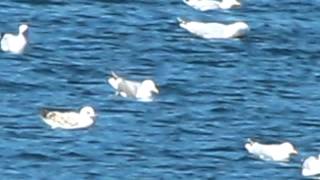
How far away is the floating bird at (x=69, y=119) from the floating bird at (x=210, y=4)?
7.10 metres

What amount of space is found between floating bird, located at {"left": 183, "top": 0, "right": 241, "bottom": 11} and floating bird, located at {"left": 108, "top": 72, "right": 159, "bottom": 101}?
17.1 ft

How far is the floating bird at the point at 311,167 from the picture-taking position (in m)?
27.0

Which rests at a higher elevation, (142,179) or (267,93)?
(267,93)

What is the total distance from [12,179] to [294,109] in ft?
17.5

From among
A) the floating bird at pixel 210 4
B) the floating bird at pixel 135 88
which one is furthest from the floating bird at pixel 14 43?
the floating bird at pixel 210 4

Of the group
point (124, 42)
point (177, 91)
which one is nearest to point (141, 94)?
point (177, 91)

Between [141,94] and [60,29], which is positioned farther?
[60,29]

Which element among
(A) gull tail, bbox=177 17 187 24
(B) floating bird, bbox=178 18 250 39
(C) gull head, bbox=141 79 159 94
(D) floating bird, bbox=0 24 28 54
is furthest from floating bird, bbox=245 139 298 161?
(A) gull tail, bbox=177 17 187 24

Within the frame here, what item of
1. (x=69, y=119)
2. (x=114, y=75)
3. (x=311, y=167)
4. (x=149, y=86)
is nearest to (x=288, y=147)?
(x=311, y=167)

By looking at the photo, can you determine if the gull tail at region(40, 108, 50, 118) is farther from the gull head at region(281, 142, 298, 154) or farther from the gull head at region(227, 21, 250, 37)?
the gull head at region(227, 21, 250, 37)

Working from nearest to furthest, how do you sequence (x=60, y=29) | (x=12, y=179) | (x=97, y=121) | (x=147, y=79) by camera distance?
1. (x=12, y=179)
2. (x=97, y=121)
3. (x=147, y=79)
4. (x=60, y=29)

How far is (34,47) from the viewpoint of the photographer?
32656mm

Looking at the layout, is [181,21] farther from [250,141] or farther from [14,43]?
[250,141]

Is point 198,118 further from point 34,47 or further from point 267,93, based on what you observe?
point 34,47
